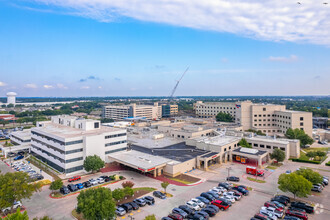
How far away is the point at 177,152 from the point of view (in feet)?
171

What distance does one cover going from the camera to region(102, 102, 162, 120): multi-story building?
455ft

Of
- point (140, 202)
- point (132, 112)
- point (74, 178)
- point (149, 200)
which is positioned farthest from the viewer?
point (132, 112)

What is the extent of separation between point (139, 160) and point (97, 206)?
65.8 feet

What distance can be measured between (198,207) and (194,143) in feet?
94.5

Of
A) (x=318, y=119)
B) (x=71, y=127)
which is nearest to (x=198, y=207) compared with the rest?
(x=71, y=127)

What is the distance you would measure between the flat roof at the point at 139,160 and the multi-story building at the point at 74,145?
9.54 ft

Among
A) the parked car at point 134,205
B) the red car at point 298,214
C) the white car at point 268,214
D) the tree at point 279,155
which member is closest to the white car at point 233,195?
the white car at point 268,214

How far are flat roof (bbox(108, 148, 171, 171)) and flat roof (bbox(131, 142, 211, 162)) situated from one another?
3.77 m

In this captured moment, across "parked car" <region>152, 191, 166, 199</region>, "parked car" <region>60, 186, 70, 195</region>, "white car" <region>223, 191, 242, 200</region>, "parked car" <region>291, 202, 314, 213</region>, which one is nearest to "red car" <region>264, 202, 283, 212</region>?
"parked car" <region>291, 202, 314, 213</region>

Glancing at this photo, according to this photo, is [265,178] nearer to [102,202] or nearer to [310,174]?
[310,174]

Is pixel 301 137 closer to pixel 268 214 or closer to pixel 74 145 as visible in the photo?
pixel 268 214

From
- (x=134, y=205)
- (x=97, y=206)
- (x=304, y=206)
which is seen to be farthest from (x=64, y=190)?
(x=304, y=206)

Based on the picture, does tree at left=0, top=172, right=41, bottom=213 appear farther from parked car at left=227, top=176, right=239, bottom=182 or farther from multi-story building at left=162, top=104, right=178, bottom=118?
multi-story building at left=162, top=104, right=178, bottom=118

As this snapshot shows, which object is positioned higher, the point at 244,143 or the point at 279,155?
the point at 244,143
